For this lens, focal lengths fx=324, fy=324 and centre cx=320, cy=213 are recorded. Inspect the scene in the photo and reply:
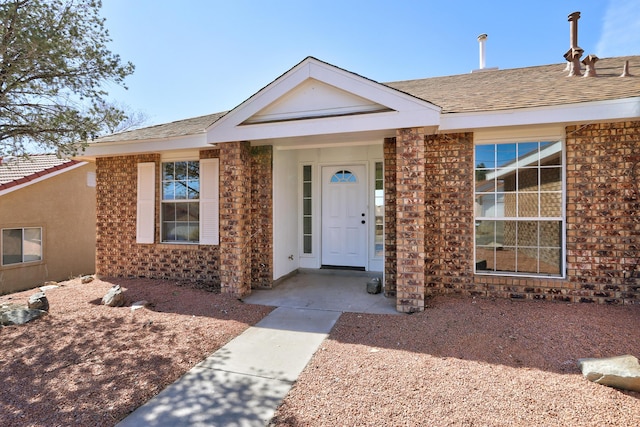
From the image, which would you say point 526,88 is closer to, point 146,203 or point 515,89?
point 515,89

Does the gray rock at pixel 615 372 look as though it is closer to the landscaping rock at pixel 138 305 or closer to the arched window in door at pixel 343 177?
the arched window in door at pixel 343 177

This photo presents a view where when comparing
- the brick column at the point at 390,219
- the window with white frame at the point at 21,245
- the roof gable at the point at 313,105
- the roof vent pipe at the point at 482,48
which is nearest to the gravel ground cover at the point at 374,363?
the brick column at the point at 390,219

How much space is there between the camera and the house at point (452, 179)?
4.68 metres

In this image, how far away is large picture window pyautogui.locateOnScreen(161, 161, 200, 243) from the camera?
22.7ft

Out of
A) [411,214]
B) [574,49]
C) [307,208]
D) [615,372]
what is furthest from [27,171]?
[574,49]

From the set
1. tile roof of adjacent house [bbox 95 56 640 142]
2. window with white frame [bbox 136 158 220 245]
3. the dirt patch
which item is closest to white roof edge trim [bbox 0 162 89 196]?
tile roof of adjacent house [bbox 95 56 640 142]

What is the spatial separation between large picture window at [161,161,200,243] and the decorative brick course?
16 cm

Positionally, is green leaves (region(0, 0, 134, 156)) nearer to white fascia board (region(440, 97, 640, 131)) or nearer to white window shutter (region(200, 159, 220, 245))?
→ white window shutter (region(200, 159, 220, 245))

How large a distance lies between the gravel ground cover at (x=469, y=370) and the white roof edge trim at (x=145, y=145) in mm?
4260

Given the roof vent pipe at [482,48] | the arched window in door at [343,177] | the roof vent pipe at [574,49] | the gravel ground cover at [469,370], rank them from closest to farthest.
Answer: the gravel ground cover at [469,370], the roof vent pipe at [574,49], the arched window in door at [343,177], the roof vent pipe at [482,48]

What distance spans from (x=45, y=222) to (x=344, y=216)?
9876 millimetres

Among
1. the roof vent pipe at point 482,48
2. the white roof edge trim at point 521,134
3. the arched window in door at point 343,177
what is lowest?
the arched window in door at point 343,177

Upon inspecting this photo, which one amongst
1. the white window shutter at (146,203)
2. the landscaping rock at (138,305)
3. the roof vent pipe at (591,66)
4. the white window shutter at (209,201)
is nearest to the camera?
the landscaping rock at (138,305)

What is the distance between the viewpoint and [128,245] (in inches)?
287
